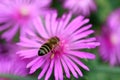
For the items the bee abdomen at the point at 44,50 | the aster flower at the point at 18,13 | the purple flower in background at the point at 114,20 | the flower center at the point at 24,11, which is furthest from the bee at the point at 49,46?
the purple flower in background at the point at 114,20

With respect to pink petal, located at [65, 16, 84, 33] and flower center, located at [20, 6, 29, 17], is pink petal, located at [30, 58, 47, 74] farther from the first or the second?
flower center, located at [20, 6, 29, 17]

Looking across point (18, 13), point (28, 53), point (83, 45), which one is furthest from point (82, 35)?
point (18, 13)

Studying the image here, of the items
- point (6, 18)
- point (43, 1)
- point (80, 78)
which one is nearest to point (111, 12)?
point (43, 1)

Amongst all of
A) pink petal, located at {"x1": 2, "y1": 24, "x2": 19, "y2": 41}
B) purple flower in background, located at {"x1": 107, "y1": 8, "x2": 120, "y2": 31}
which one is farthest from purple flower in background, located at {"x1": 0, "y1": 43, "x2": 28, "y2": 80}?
purple flower in background, located at {"x1": 107, "y1": 8, "x2": 120, "y2": 31}

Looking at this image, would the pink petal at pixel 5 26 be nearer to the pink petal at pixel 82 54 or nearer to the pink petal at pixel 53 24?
the pink petal at pixel 53 24

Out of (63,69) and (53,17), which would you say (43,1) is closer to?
(53,17)
